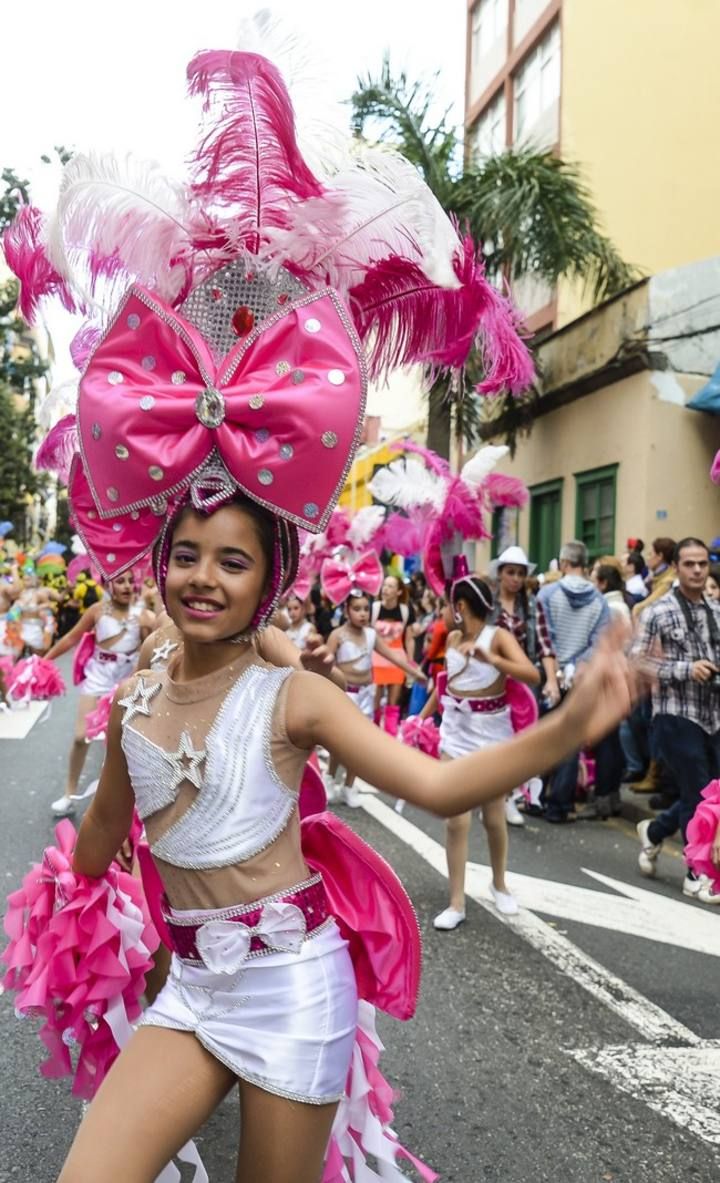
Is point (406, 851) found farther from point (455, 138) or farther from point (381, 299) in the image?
point (455, 138)

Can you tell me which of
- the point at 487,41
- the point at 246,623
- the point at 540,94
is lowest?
the point at 246,623

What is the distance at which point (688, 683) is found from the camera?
6484 mm

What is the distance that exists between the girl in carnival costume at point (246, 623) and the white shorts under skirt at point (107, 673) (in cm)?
577

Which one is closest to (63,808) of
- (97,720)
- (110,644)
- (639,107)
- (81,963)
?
(97,720)

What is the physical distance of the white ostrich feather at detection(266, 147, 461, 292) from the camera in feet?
7.66

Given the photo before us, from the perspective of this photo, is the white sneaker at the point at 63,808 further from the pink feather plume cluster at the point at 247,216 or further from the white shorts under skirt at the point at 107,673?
the pink feather plume cluster at the point at 247,216

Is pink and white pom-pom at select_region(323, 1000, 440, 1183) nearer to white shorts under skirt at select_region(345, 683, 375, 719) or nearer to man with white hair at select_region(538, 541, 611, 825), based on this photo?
man with white hair at select_region(538, 541, 611, 825)

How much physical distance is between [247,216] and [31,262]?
611 mm

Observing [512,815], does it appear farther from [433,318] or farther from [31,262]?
[31,262]

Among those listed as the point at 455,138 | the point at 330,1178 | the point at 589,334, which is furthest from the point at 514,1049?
the point at 589,334

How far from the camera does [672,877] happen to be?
677 centimetres

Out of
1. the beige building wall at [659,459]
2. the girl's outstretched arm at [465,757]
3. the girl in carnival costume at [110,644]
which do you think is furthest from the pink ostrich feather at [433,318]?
the beige building wall at [659,459]

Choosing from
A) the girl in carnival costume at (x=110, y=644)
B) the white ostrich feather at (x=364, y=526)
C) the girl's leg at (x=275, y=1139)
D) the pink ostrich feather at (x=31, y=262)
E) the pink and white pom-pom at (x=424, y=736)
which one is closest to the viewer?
the girl's leg at (x=275, y=1139)

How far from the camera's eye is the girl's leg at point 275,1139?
197cm
